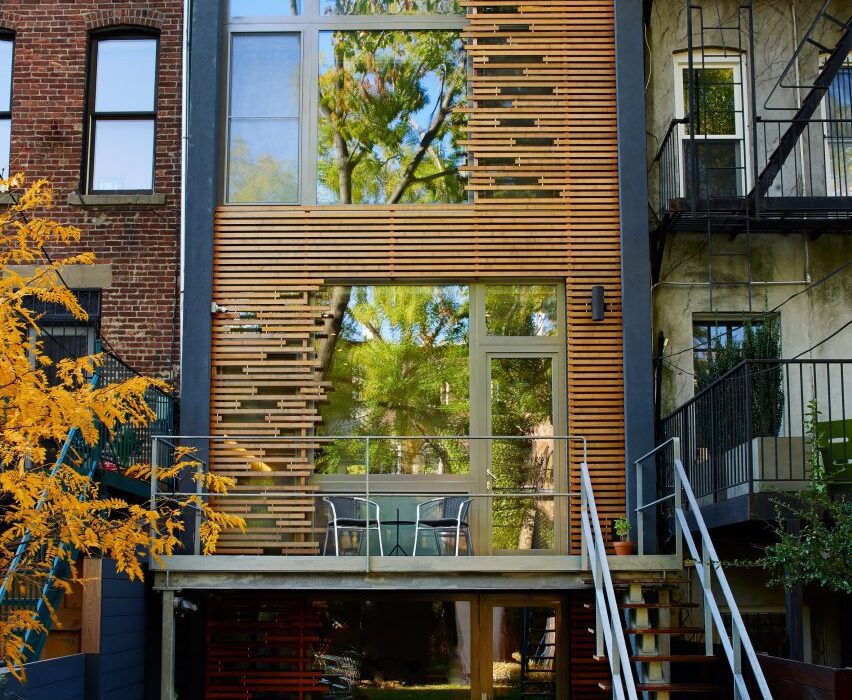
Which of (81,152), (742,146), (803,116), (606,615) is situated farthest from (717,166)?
(81,152)

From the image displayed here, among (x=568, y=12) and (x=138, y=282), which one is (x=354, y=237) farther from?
(x=568, y=12)

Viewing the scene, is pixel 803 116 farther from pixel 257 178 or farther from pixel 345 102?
pixel 257 178

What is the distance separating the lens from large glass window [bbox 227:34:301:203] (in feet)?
44.3

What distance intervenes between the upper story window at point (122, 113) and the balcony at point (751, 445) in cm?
654

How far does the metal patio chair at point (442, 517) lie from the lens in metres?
12.6

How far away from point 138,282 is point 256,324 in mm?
1420

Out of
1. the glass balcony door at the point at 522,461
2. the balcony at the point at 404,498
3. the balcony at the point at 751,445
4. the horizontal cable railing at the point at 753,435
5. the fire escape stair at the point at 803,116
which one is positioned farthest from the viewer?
the glass balcony door at the point at 522,461

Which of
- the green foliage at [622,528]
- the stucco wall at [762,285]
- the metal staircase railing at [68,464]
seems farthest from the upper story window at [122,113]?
the green foliage at [622,528]

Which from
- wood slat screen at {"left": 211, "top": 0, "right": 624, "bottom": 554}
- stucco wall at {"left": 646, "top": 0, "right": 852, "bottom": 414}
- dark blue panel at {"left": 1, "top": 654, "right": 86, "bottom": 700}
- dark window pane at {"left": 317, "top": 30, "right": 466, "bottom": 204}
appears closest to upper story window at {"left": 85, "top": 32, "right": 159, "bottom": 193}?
wood slat screen at {"left": 211, "top": 0, "right": 624, "bottom": 554}

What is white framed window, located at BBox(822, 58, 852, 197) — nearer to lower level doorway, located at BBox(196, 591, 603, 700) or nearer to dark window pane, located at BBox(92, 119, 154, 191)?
lower level doorway, located at BBox(196, 591, 603, 700)

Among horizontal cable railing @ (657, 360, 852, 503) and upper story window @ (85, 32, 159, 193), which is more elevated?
upper story window @ (85, 32, 159, 193)

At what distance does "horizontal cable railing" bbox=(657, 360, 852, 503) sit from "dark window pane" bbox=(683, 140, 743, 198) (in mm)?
2273

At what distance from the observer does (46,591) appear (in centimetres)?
955

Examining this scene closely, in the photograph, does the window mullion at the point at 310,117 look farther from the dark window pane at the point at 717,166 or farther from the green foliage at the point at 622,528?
the green foliage at the point at 622,528
